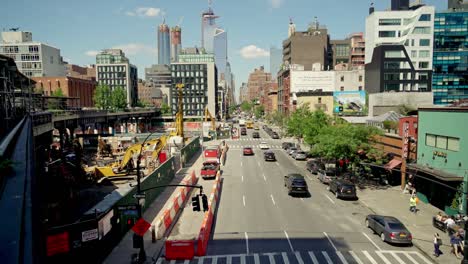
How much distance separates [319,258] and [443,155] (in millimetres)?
16750

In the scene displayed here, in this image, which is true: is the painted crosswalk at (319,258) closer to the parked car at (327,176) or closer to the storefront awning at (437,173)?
the storefront awning at (437,173)

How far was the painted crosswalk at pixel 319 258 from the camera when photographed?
771 inches

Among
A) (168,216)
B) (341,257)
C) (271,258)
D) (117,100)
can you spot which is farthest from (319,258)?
(117,100)

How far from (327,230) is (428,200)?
13.0m

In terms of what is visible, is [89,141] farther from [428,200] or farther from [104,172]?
[428,200]

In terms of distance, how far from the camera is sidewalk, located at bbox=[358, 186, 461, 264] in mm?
21578

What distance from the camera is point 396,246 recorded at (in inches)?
872

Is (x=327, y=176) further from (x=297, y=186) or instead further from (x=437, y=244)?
(x=437, y=244)

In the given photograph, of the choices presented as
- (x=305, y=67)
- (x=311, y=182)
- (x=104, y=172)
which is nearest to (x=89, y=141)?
(x=104, y=172)

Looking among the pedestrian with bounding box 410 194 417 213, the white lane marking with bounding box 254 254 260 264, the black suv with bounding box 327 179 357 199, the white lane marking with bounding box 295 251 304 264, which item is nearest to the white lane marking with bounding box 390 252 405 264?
the white lane marking with bounding box 295 251 304 264

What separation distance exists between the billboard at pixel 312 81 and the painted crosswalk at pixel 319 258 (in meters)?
99.7

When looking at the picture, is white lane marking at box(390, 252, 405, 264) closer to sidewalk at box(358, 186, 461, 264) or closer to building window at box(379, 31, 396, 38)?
sidewalk at box(358, 186, 461, 264)

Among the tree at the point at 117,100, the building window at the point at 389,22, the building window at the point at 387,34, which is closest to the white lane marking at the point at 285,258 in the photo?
the building window at the point at 387,34

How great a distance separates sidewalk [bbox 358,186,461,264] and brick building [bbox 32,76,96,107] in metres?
104
